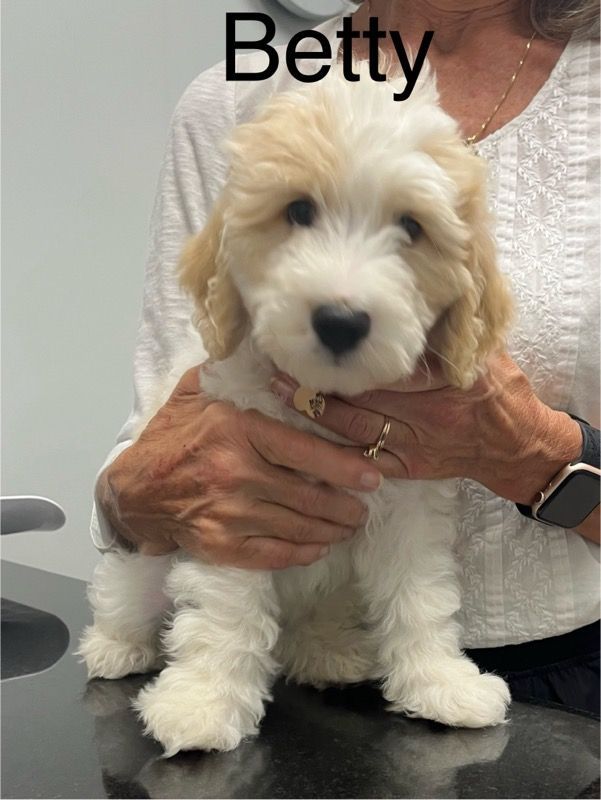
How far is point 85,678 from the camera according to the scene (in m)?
1.54

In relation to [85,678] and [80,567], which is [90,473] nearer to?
[80,567]

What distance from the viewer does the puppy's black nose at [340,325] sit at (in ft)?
3.54

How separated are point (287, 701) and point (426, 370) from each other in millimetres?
582

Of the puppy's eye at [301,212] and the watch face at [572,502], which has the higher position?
the puppy's eye at [301,212]

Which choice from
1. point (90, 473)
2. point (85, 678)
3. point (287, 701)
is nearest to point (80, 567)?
point (90, 473)

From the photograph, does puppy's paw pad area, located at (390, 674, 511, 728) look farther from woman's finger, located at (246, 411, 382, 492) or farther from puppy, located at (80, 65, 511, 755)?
woman's finger, located at (246, 411, 382, 492)

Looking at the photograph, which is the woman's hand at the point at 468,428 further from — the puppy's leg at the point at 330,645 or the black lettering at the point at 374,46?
the black lettering at the point at 374,46

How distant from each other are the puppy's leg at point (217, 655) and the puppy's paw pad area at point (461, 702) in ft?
0.77

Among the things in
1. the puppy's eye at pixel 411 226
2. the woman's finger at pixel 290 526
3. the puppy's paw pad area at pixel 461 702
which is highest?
the puppy's eye at pixel 411 226

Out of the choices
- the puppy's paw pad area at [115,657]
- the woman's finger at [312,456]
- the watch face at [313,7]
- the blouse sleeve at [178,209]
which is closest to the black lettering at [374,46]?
the blouse sleeve at [178,209]

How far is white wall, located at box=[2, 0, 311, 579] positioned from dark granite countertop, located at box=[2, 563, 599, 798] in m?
1.46

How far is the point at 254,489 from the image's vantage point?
1350mm

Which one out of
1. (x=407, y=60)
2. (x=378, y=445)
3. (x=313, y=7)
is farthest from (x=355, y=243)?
(x=313, y=7)

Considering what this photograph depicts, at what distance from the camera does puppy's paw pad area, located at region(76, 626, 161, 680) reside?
1.52 meters
